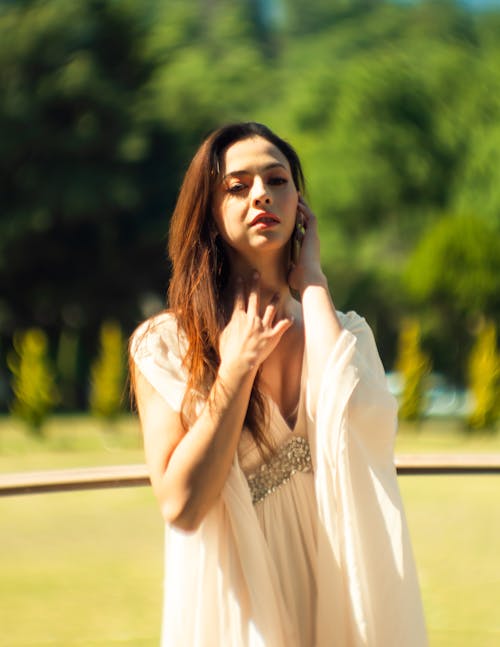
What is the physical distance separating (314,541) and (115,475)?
1.67 m

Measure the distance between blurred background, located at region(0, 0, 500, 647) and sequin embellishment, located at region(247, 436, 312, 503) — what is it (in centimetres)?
952

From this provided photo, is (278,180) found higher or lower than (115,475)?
higher

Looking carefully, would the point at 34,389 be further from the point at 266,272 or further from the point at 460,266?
the point at 266,272

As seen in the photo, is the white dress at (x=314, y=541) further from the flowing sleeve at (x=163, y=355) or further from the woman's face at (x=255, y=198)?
the woman's face at (x=255, y=198)

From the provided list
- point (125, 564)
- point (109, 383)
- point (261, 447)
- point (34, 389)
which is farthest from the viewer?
point (109, 383)

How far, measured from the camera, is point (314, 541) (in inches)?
66.2

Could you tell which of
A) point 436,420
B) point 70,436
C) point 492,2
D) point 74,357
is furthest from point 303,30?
point 70,436

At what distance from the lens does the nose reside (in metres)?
1.69

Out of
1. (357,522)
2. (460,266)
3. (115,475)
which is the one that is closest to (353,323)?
(357,522)

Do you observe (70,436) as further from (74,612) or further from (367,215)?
(367,215)

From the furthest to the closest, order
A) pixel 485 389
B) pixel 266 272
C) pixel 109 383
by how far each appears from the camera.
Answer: pixel 109 383 < pixel 485 389 < pixel 266 272

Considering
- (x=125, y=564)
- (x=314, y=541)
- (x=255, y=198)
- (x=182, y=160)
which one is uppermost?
(x=182, y=160)

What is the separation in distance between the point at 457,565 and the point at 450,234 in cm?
1730

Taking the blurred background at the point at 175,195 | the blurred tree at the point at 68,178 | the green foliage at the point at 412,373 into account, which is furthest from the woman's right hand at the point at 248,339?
the blurred tree at the point at 68,178
